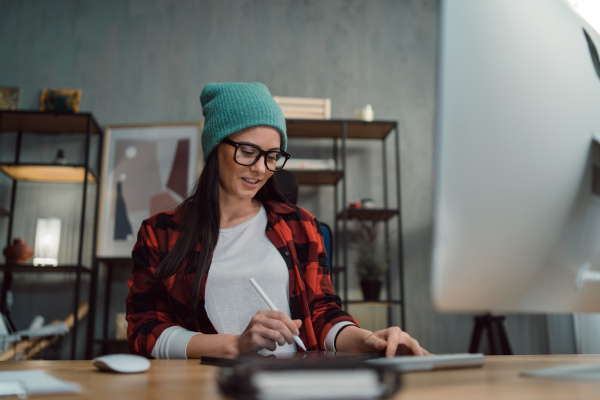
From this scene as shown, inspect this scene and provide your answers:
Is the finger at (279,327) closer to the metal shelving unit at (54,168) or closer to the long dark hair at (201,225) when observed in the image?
the long dark hair at (201,225)

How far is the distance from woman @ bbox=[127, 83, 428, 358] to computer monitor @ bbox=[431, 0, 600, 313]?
1.92ft

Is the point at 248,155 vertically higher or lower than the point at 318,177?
lower

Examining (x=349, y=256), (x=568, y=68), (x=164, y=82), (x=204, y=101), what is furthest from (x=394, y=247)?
(x=568, y=68)

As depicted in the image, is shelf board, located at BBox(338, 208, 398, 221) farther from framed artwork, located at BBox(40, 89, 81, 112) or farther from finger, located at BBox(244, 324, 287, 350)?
finger, located at BBox(244, 324, 287, 350)

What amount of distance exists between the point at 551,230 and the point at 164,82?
3.59 metres

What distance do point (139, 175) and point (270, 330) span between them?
2.90m

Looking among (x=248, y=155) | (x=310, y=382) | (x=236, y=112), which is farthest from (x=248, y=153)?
(x=310, y=382)

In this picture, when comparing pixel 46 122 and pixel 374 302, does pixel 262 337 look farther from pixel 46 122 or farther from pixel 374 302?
pixel 46 122

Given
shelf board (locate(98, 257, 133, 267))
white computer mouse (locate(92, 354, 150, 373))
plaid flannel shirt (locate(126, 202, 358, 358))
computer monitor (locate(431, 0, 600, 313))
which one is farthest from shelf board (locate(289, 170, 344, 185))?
computer monitor (locate(431, 0, 600, 313))

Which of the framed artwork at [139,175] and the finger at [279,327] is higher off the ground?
the framed artwork at [139,175]

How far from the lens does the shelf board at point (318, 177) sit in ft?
10.9

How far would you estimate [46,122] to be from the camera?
3.46 metres

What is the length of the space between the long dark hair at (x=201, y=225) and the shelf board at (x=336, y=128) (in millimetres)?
1908

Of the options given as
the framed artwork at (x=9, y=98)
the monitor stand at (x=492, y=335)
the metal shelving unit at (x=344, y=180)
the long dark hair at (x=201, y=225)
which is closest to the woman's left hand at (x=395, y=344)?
the long dark hair at (x=201, y=225)
